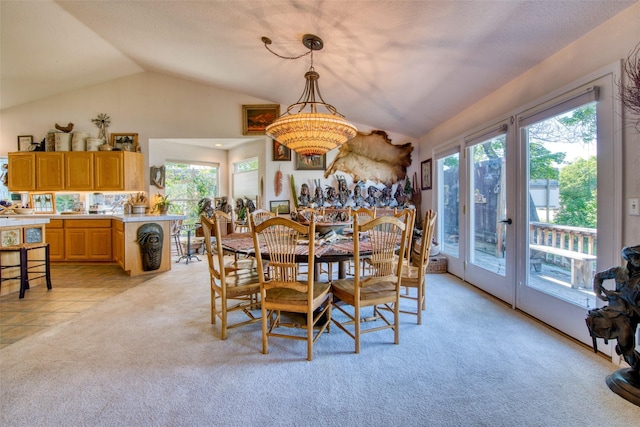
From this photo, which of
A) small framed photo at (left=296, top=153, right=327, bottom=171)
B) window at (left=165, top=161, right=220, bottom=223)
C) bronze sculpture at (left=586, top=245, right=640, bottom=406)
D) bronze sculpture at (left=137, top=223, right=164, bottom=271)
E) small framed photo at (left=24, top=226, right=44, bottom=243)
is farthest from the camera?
window at (left=165, top=161, right=220, bottom=223)

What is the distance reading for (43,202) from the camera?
211 inches

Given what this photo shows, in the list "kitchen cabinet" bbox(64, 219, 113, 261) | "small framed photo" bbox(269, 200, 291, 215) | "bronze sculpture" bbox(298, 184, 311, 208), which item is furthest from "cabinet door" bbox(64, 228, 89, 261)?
"bronze sculpture" bbox(298, 184, 311, 208)

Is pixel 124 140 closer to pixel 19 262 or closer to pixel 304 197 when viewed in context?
pixel 19 262

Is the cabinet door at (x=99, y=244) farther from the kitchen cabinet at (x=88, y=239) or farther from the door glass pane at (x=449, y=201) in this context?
the door glass pane at (x=449, y=201)

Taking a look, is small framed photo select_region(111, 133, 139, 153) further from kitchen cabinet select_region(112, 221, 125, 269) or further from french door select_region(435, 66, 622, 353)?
french door select_region(435, 66, 622, 353)

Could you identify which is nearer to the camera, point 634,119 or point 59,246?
point 634,119

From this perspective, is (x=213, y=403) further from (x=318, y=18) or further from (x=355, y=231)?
(x=318, y=18)

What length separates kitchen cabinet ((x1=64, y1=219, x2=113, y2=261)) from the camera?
15.7 ft

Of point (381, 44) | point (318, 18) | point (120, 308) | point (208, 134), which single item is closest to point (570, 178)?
point (381, 44)

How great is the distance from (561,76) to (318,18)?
2.13m

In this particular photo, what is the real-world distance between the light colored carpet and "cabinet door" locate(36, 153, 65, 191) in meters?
4.05

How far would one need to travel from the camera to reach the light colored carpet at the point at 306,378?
4.54 feet

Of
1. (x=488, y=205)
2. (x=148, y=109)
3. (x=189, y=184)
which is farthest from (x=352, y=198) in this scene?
(x=148, y=109)

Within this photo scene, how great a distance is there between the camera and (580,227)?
210cm
